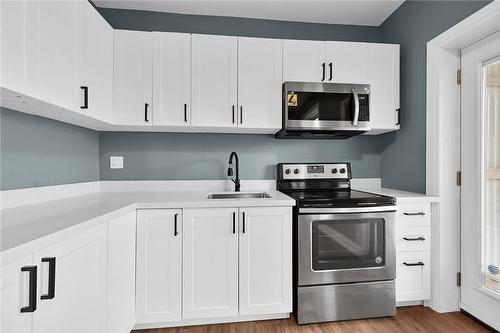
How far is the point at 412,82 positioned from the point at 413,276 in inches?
65.0

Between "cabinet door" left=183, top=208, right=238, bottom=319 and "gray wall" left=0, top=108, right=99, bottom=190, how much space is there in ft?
3.09

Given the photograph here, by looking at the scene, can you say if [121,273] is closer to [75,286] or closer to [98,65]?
[75,286]

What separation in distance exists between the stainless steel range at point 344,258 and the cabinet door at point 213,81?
961mm

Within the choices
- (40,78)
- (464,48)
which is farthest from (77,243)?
(464,48)

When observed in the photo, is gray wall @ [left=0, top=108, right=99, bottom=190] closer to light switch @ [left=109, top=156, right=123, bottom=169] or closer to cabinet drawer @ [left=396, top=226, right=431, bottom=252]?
light switch @ [left=109, top=156, right=123, bottom=169]

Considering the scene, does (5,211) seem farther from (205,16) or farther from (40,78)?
(205,16)

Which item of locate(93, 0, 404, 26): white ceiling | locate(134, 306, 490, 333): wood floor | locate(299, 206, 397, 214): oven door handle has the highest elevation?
locate(93, 0, 404, 26): white ceiling

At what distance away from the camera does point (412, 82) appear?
225 centimetres

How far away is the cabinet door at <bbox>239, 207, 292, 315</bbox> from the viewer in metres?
1.81

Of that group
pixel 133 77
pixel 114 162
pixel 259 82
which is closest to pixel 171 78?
pixel 133 77

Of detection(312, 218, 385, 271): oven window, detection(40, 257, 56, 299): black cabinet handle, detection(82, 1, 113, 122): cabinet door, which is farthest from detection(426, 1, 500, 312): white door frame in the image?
detection(82, 1, 113, 122): cabinet door

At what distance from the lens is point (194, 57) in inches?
82.3

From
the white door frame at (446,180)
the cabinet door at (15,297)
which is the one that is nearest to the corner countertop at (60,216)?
the cabinet door at (15,297)

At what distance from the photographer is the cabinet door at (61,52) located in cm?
124
